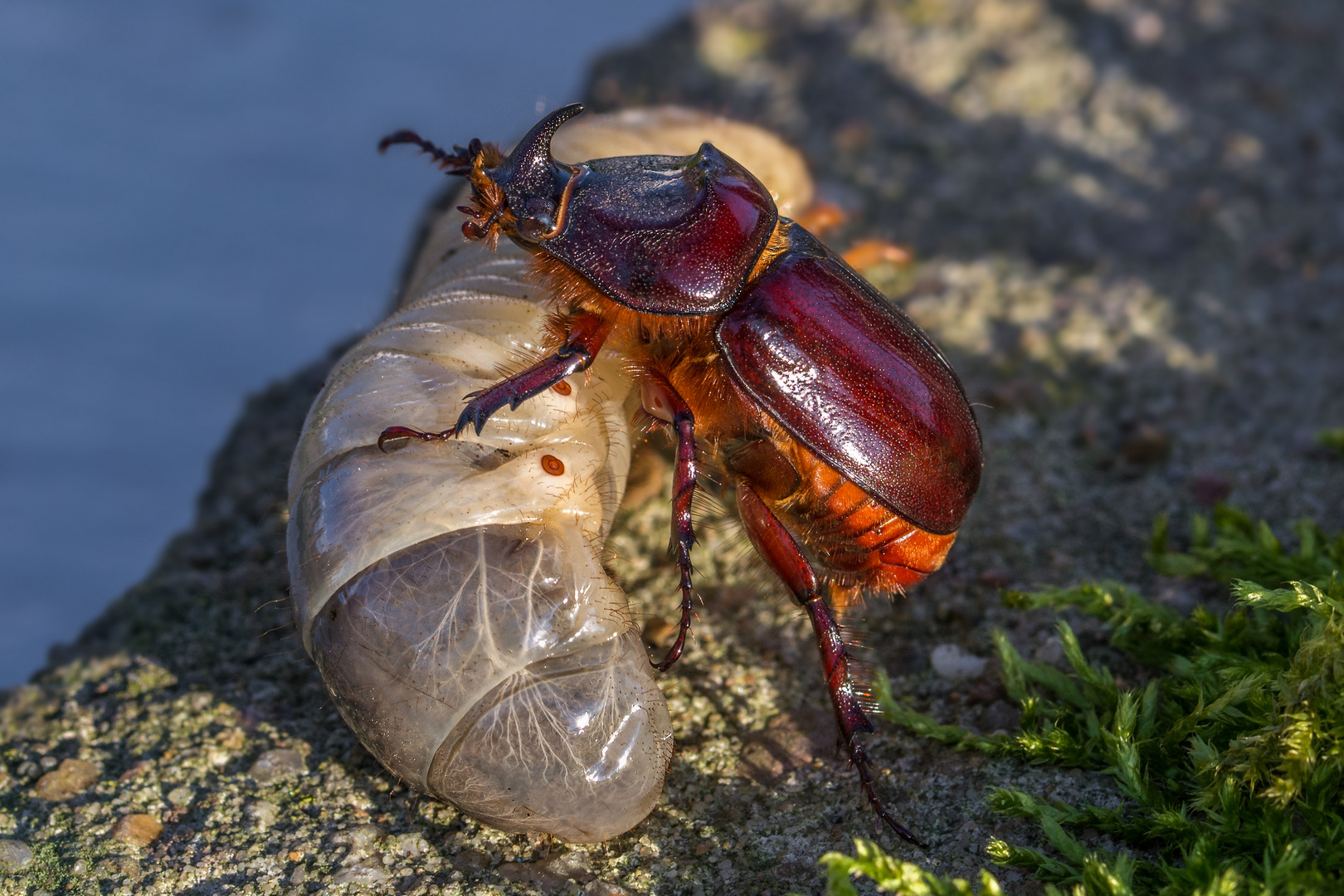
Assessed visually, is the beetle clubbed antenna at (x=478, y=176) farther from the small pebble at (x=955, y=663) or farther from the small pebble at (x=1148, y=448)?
the small pebble at (x=1148, y=448)

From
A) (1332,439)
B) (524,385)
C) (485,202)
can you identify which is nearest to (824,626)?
(524,385)

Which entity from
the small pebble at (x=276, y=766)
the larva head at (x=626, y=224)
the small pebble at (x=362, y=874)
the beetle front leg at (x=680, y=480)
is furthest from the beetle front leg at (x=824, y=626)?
the small pebble at (x=276, y=766)

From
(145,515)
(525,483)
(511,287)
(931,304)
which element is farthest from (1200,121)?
(145,515)

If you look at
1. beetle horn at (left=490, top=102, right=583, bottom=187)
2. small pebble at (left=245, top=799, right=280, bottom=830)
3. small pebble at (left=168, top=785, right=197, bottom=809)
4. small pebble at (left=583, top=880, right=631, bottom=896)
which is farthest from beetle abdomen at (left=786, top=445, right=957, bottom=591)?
small pebble at (left=168, top=785, right=197, bottom=809)

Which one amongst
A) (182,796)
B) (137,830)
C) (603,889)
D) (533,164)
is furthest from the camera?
(533,164)

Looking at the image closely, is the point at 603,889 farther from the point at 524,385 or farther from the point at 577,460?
the point at 524,385

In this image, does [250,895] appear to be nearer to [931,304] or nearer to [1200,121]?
[931,304]

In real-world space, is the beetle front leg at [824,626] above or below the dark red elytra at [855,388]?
below

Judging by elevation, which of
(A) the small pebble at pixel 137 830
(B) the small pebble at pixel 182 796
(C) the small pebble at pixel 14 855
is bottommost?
(B) the small pebble at pixel 182 796
